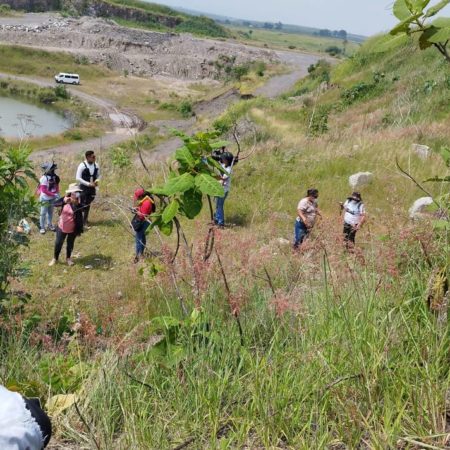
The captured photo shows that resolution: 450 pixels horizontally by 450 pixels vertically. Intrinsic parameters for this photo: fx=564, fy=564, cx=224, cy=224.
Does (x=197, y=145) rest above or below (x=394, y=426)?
above

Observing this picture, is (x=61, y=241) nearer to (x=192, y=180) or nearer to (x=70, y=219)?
(x=70, y=219)

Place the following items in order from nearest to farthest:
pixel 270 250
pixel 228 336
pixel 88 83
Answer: pixel 228 336 < pixel 270 250 < pixel 88 83

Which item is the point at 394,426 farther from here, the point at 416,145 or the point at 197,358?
the point at 416,145

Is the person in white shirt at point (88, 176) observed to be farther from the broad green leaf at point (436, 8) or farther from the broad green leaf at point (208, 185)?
the broad green leaf at point (436, 8)

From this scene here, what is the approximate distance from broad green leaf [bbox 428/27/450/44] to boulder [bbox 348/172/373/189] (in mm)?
11388

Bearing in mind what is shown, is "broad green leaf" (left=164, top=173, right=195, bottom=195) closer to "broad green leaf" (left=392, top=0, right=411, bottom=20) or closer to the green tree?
"broad green leaf" (left=392, top=0, right=411, bottom=20)

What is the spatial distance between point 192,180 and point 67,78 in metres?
67.6

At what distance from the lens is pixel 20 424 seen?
180 centimetres

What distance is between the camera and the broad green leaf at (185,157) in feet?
10.1

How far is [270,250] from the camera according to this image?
387 centimetres

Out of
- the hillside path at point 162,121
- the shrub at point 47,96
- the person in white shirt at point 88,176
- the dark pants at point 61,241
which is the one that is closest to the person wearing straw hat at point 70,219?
the dark pants at point 61,241

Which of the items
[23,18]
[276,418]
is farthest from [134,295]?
[23,18]

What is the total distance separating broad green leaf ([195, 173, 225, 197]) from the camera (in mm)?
2959

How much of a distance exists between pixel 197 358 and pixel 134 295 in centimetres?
295
